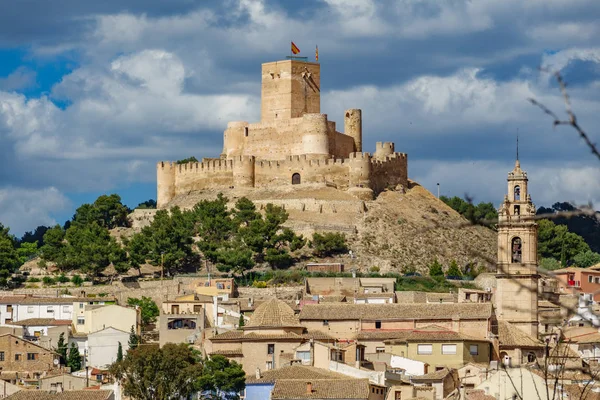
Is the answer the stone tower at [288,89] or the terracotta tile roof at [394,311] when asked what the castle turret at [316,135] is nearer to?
the stone tower at [288,89]

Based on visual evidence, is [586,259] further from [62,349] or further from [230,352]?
[230,352]

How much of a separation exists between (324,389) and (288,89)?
58.5 metres

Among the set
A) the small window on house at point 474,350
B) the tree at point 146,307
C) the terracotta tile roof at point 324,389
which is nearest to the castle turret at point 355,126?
the tree at point 146,307

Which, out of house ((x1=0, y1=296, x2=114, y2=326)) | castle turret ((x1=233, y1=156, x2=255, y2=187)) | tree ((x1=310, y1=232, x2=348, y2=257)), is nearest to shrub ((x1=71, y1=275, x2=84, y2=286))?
house ((x1=0, y1=296, x2=114, y2=326))

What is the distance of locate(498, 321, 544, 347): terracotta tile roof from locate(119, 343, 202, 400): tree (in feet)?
40.3

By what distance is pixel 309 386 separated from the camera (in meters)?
41.6

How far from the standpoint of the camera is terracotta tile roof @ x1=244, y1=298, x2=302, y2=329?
5566cm

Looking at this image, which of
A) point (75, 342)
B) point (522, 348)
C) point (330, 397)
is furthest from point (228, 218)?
point (330, 397)

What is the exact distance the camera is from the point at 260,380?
4656 centimetres

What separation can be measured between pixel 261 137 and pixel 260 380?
53639mm

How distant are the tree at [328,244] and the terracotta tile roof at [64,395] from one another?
131 ft

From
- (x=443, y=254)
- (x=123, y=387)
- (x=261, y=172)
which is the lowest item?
(x=123, y=387)

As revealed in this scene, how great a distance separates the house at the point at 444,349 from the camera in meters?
51.2

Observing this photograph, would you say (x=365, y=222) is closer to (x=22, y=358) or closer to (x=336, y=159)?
(x=336, y=159)
